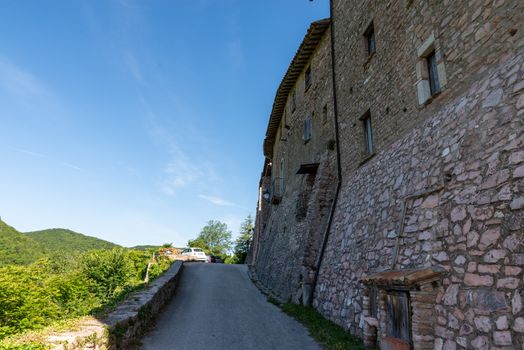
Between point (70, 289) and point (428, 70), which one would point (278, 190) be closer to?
point (428, 70)

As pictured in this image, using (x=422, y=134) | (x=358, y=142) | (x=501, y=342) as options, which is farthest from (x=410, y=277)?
(x=358, y=142)

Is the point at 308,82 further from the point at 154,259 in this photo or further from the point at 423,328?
the point at 154,259

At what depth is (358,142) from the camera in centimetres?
1009

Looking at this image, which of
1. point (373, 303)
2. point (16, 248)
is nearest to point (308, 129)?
point (373, 303)

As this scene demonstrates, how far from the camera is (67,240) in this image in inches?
3127

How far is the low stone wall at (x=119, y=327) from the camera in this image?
176 inches

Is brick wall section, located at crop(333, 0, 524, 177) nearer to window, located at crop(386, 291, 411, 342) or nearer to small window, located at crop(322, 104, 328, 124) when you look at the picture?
small window, located at crop(322, 104, 328, 124)

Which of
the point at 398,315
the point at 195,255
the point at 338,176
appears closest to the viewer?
the point at 398,315

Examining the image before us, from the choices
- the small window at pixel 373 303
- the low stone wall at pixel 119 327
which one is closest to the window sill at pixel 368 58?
the small window at pixel 373 303

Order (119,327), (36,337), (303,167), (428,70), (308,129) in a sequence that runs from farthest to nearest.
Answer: (308,129) < (303,167) < (428,70) < (119,327) < (36,337)

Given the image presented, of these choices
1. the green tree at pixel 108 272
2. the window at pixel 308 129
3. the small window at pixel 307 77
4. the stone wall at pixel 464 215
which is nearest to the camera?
the stone wall at pixel 464 215

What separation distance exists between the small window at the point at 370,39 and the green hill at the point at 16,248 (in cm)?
6079

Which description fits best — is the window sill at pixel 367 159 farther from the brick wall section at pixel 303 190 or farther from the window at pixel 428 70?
the brick wall section at pixel 303 190

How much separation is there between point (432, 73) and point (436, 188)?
281 centimetres
